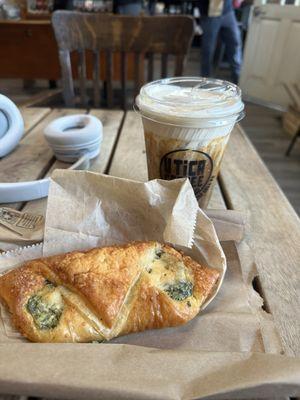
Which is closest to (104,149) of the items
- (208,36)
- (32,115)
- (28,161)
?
(28,161)

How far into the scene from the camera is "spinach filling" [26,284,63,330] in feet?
1.68

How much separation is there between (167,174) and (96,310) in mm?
335

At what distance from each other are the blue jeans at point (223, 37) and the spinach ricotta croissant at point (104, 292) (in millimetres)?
3167

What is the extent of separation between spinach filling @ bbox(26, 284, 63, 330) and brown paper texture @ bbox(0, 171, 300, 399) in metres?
0.04

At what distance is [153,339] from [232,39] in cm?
362

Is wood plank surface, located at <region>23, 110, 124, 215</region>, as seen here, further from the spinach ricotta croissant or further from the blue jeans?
the blue jeans

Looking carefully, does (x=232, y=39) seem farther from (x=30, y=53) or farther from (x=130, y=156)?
(x=130, y=156)

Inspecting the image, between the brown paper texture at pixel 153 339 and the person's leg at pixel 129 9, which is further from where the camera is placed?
the person's leg at pixel 129 9

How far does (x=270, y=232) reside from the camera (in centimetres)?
74

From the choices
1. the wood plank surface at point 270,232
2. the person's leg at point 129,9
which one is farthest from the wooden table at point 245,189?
the person's leg at point 129,9

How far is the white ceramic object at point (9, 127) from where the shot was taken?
0.96 meters

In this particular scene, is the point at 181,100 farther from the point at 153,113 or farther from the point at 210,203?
the point at 210,203

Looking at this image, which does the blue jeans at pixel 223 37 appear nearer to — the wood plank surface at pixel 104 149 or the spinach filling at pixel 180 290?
the wood plank surface at pixel 104 149

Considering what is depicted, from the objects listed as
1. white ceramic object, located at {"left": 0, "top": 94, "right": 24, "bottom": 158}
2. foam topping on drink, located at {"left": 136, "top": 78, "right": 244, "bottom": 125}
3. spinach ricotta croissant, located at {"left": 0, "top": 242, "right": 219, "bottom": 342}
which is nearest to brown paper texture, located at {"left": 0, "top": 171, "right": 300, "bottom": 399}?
spinach ricotta croissant, located at {"left": 0, "top": 242, "right": 219, "bottom": 342}
